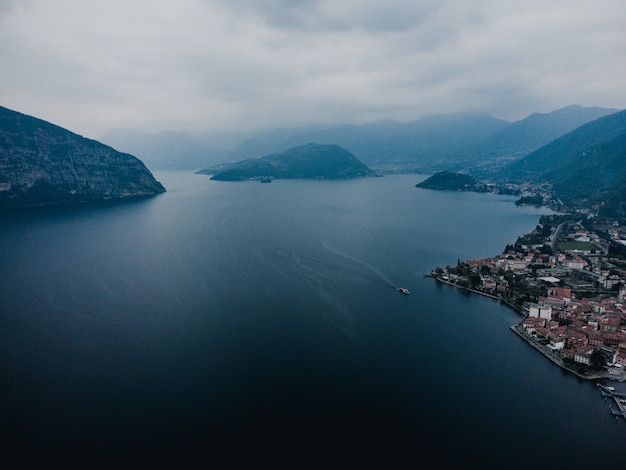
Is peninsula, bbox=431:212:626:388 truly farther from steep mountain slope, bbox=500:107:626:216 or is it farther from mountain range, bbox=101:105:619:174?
mountain range, bbox=101:105:619:174

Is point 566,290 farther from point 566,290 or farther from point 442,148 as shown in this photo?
point 442,148

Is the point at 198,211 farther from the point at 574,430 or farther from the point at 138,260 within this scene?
the point at 574,430

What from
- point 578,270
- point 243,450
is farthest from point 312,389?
point 578,270

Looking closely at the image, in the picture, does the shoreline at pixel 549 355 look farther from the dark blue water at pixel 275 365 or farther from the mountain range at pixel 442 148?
the mountain range at pixel 442 148

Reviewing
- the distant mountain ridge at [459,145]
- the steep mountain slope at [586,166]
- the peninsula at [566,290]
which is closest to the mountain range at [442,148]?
the distant mountain ridge at [459,145]

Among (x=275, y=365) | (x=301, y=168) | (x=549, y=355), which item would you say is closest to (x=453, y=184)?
(x=301, y=168)

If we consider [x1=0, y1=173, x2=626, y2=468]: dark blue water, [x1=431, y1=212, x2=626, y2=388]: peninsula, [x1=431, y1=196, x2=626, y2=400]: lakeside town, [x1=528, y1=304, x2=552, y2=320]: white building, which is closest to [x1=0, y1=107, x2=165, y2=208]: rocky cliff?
[x1=0, y1=173, x2=626, y2=468]: dark blue water

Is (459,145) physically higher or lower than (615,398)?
higher
